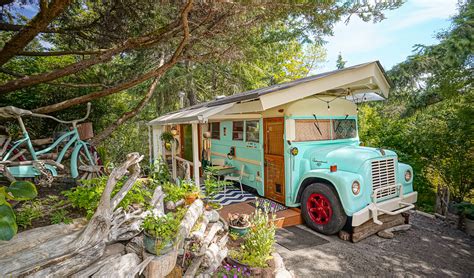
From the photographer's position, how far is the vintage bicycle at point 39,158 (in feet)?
9.79

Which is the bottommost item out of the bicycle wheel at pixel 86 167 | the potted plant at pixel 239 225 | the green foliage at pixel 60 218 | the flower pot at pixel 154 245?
the potted plant at pixel 239 225

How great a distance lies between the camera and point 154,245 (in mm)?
2402

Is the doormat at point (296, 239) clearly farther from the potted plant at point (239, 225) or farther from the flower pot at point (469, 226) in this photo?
the flower pot at point (469, 226)

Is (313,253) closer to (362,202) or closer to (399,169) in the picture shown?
(362,202)

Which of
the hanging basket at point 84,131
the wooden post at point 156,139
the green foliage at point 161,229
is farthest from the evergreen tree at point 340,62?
the green foliage at point 161,229

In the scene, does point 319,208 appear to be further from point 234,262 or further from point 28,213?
point 28,213

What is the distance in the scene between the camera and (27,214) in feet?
9.06

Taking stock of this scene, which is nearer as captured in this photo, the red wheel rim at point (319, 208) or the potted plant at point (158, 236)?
the potted plant at point (158, 236)

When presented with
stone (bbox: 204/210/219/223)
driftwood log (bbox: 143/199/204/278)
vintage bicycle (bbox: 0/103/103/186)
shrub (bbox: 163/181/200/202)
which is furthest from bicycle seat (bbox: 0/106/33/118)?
stone (bbox: 204/210/219/223)

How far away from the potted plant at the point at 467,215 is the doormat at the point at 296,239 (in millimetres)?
2997

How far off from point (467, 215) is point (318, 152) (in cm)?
312

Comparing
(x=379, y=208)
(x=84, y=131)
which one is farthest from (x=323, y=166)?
(x=84, y=131)

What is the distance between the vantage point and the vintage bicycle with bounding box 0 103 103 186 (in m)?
2.98

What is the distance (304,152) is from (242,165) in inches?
75.2
